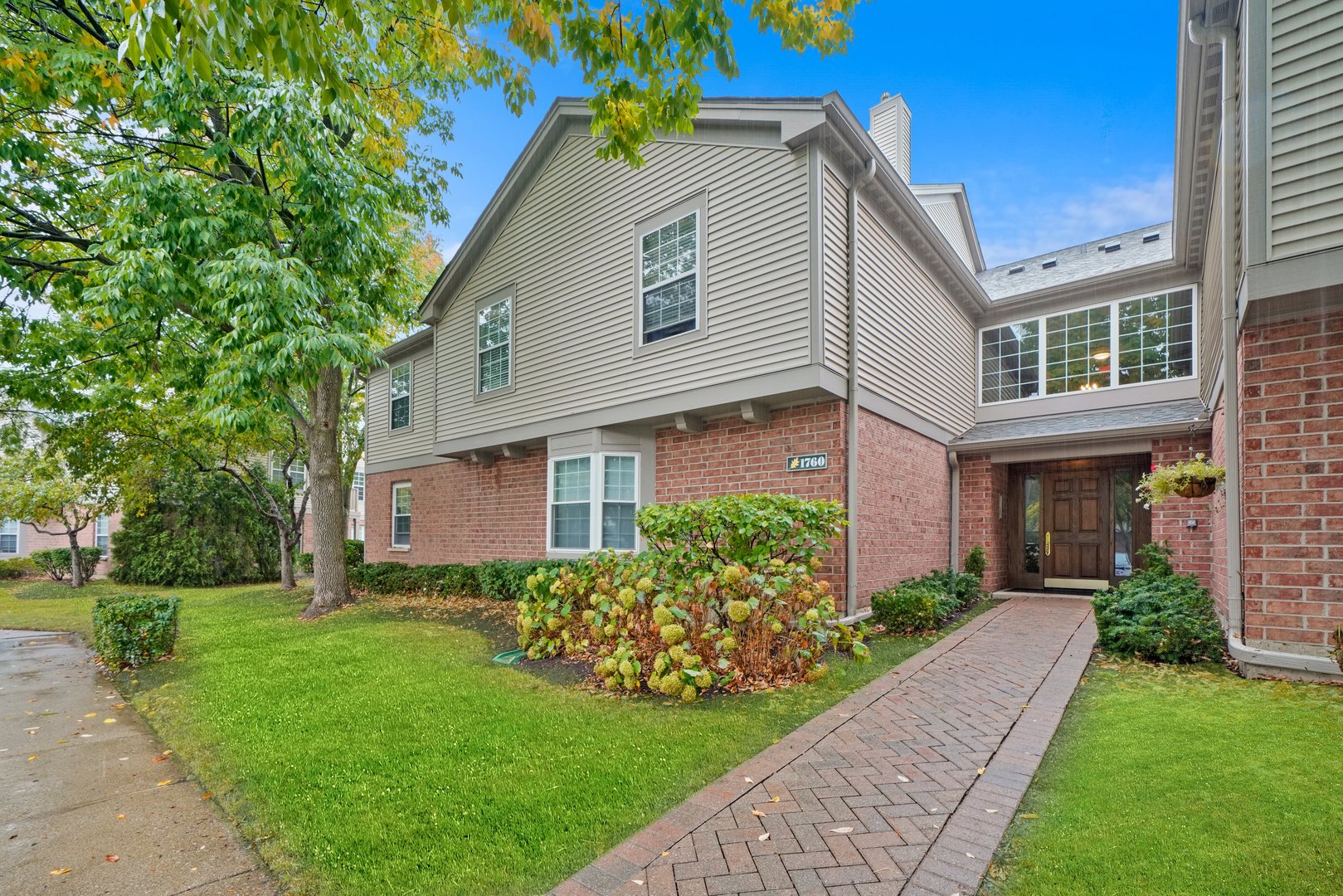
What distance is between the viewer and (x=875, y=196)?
8531mm

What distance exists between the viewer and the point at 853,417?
24.8 ft

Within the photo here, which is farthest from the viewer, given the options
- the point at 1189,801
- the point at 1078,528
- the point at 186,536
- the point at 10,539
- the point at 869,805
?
the point at 10,539

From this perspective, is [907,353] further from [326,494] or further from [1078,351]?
[326,494]

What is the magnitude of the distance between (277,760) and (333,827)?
124cm

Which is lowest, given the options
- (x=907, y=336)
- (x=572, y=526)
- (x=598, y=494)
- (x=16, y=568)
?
(x=16, y=568)

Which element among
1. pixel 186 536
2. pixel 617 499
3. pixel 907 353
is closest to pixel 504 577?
pixel 617 499

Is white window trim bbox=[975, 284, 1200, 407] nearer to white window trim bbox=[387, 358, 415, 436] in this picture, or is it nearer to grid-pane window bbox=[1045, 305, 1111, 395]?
grid-pane window bbox=[1045, 305, 1111, 395]

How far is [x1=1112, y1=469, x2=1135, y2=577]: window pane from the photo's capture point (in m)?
10.7

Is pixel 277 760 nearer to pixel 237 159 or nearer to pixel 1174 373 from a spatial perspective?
Answer: pixel 237 159

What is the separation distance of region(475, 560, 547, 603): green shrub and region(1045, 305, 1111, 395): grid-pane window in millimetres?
9779

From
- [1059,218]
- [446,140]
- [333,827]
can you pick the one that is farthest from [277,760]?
[1059,218]

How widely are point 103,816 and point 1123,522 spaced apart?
13.1 m

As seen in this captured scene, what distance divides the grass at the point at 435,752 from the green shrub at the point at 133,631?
0.25 meters

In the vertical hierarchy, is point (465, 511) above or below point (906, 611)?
above
